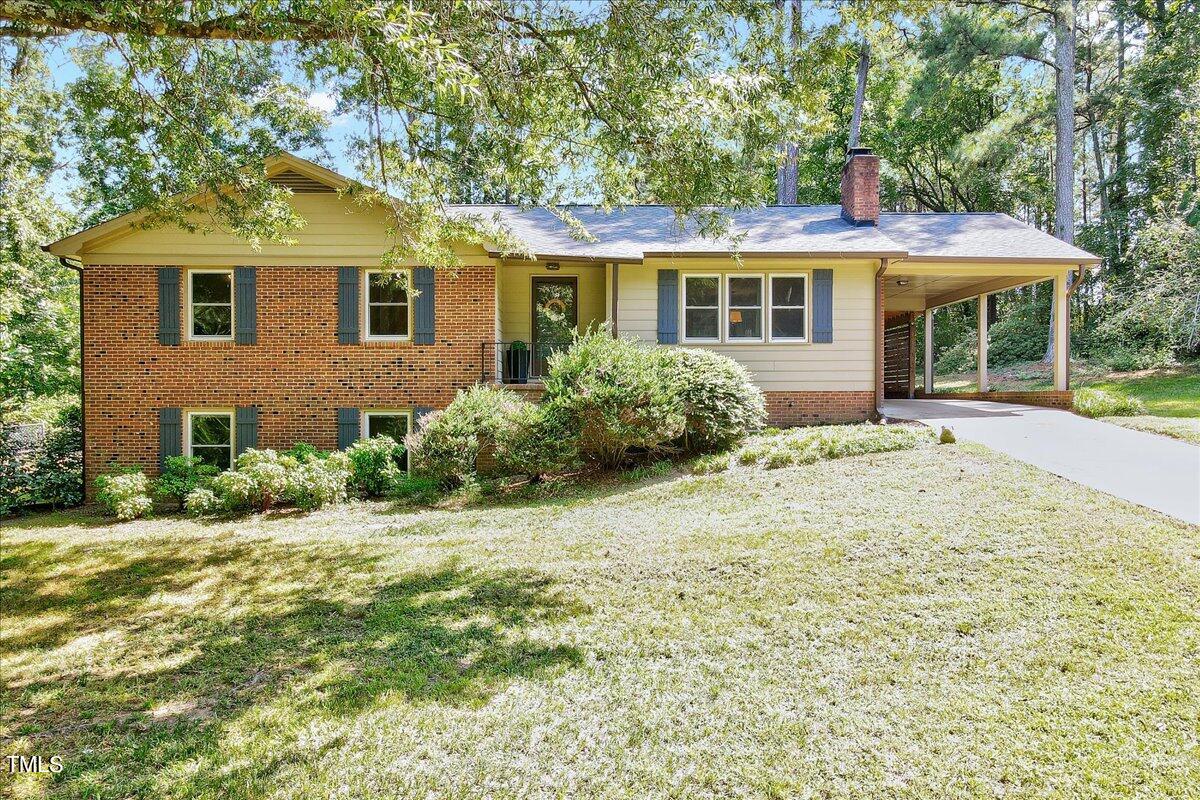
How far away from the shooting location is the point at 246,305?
10898 millimetres

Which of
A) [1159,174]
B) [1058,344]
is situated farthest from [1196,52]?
[1058,344]

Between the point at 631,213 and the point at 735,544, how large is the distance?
10.0 m

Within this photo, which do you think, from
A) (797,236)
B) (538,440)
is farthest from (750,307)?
(538,440)

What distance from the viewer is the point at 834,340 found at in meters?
11.5

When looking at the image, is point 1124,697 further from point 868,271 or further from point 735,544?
point 868,271

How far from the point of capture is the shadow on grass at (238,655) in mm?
3108

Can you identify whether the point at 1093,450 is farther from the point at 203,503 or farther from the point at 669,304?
the point at 203,503

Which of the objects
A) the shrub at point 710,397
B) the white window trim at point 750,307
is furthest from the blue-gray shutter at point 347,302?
the white window trim at point 750,307

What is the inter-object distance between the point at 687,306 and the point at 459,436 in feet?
16.5

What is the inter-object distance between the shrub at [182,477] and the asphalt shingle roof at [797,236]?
5.90 metres

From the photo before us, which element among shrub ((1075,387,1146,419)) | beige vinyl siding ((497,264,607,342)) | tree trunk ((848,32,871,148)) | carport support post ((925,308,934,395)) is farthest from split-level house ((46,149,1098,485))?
A: tree trunk ((848,32,871,148))

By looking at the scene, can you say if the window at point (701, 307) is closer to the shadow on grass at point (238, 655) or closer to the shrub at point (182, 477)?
the shadow on grass at point (238, 655)

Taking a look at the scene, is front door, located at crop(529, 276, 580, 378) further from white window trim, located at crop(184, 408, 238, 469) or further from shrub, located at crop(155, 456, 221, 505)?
A: shrub, located at crop(155, 456, 221, 505)

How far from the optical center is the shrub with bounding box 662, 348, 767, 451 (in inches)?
360
